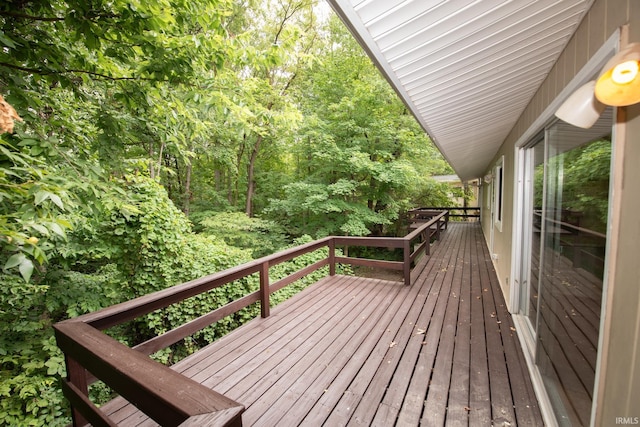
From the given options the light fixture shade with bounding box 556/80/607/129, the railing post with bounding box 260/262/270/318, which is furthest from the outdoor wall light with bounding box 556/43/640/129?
the railing post with bounding box 260/262/270/318

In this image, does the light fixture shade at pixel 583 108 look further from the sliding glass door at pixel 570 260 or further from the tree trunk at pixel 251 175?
the tree trunk at pixel 251 175

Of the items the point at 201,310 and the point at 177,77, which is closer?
the point at 177,77

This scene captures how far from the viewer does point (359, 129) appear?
8.02 meters

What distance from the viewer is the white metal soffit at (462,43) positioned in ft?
4.42

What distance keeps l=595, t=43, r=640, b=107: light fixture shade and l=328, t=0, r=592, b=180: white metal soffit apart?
826 mm

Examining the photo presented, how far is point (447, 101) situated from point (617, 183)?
1945 mm

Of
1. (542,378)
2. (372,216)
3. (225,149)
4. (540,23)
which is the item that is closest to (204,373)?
(542,378)

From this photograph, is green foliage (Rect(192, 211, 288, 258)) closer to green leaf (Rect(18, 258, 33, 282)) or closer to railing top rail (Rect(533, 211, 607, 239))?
green leaf (Rect(18, 258, 33, 282))

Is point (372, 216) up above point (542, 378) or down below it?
above

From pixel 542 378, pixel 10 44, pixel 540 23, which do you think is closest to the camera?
pixel 10 44

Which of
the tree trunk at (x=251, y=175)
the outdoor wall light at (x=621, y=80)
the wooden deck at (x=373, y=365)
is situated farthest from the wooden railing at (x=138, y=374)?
the tree trunk at (x=251, y=175)

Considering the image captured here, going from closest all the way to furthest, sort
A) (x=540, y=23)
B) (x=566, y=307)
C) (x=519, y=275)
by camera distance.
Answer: (x=540, y=23), (x=566, y=307), (x=519, y=275)

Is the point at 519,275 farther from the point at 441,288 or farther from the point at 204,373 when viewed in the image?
the point at 204,373

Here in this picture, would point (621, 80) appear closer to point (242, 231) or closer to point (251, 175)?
point (242, 231)
